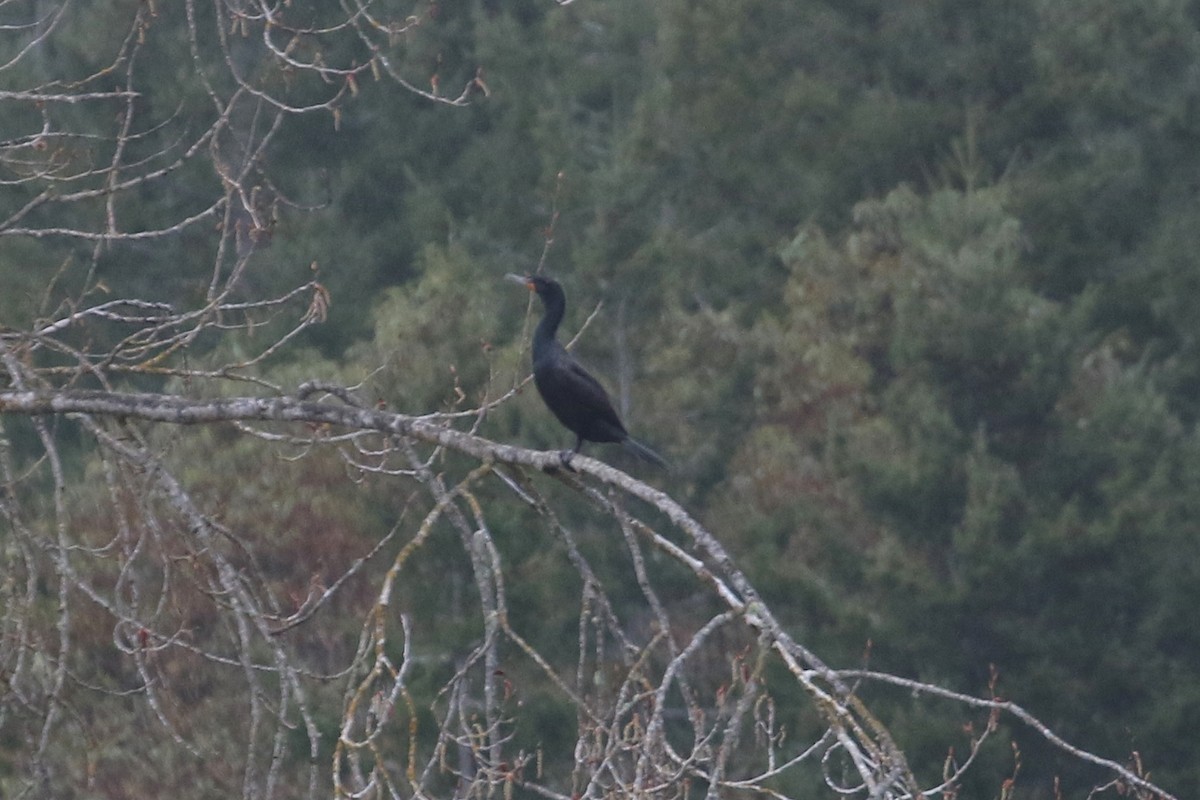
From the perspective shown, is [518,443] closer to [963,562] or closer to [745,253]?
[963,562]

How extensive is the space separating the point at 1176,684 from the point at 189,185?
9783mm

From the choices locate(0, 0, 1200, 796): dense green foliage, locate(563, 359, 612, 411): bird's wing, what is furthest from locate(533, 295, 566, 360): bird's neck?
locate(0, 0, 1200, 796): dense green foliage

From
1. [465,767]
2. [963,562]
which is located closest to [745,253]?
[963,562]

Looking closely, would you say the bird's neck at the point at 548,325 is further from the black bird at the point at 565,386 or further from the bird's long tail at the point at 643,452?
the bird's long tail at the point at 643,452

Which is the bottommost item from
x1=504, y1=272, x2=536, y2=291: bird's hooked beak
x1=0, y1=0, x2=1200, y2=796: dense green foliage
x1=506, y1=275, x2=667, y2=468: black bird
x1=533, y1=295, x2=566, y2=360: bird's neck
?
x1=0, y1=0, x2=1200, y2=796: dense green foliage

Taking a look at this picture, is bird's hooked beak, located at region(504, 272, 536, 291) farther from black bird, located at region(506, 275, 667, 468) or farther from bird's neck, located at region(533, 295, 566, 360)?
bird's neck, located at region(533, 295, 566, 360)

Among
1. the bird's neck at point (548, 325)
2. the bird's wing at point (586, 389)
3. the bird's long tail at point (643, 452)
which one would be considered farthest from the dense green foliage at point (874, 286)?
the bird's long tail at point (643, 452)

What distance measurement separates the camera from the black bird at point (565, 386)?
6.52 metres

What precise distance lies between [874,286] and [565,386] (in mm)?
12667

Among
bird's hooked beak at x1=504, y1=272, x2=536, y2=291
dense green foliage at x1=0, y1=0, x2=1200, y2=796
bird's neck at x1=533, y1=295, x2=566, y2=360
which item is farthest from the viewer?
dense green foliage at x1=0, y1=0, x2=1200, y2=796

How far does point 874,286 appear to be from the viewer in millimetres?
18875

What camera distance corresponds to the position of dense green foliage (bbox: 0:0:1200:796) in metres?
16.9

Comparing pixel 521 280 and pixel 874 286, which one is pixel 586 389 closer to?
pixel 521 280

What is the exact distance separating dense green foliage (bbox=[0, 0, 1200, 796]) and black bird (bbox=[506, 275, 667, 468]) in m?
6.67
